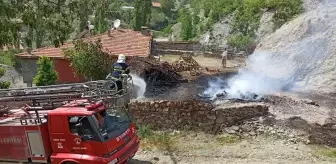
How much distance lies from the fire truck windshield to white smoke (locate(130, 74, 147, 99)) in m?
5.68

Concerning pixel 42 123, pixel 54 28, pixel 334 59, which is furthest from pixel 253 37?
pixel 42 123

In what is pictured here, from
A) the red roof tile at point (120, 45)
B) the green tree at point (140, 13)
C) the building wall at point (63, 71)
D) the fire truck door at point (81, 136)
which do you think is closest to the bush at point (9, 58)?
the green tree at point (140, 13)

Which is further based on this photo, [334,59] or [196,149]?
[334,59]

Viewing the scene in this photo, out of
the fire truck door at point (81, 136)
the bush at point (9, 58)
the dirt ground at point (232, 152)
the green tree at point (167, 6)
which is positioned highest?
the green tree at point (167, 6)

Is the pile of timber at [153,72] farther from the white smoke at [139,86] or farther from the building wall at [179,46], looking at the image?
the building wall at [179,46]

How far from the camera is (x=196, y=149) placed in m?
12.8

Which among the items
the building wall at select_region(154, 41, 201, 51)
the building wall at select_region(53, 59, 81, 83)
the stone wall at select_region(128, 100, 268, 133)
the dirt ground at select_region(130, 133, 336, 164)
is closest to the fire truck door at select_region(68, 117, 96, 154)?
the dirt ground at select_region(130, 133, 336, 164)

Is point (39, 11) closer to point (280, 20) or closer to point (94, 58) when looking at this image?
point (94, 58)

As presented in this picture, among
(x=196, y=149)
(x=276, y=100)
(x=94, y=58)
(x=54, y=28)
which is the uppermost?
(x=54, y=28)

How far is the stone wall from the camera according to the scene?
14.0 m

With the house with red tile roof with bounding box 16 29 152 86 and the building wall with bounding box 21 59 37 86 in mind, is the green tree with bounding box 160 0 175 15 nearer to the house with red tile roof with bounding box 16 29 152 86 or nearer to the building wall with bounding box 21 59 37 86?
the house with red tile roof with bounding box 16 29 152 86

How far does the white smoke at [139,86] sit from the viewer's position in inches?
662

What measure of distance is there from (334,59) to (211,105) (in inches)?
344

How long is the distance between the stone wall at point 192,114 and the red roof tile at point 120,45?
324 inches
